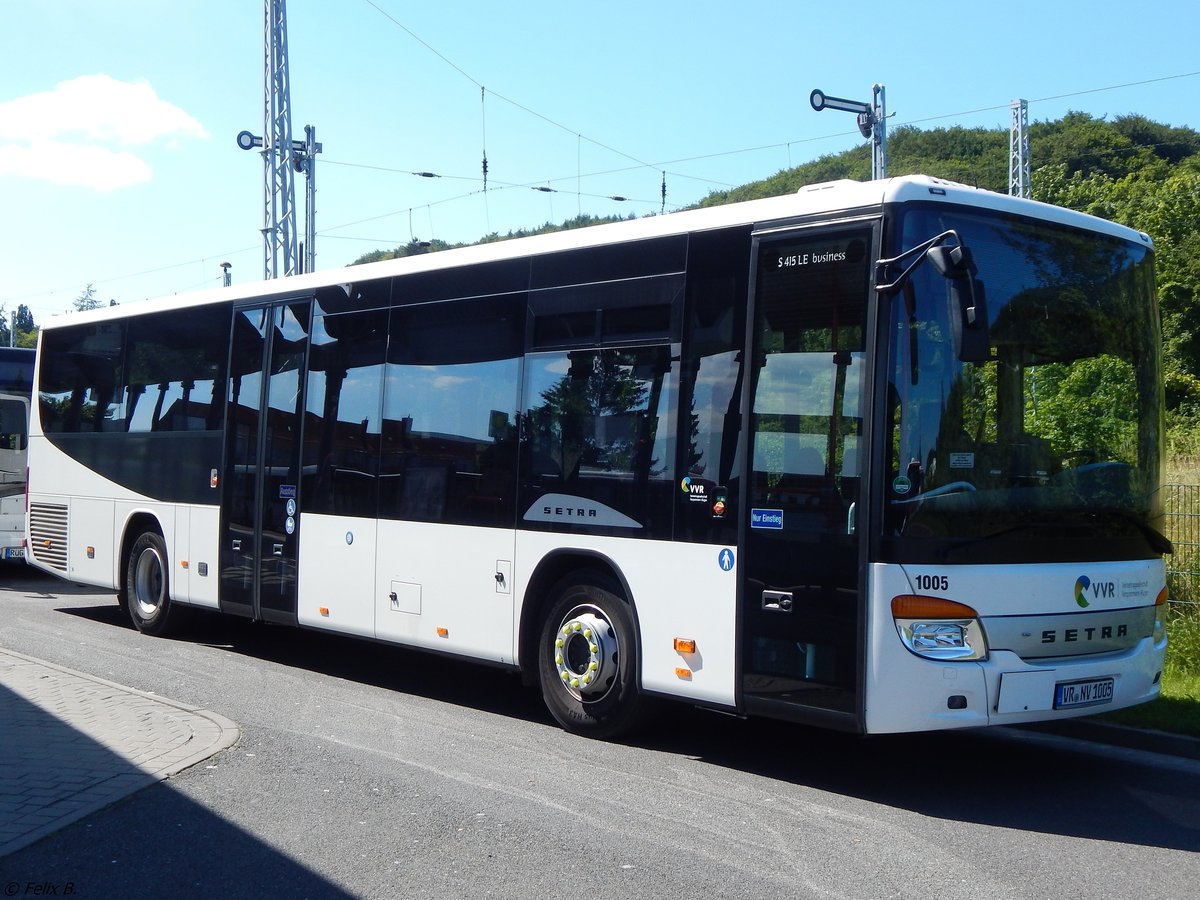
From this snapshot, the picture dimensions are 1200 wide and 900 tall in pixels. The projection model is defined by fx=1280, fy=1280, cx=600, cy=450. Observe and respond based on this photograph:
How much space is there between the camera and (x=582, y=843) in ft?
19.6

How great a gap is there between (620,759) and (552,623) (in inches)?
47.6

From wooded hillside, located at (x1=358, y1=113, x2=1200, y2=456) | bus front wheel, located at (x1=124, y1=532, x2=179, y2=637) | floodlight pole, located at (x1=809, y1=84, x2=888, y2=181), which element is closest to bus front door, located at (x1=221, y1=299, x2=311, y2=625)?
bus front wheel, located at (x1=124, y1=532, x2=179, y2=637)

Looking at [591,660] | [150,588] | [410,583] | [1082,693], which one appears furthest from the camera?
[150,588]

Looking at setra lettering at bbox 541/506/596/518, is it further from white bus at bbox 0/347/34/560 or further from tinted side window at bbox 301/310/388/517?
white bus at bbox 0/347/34/560

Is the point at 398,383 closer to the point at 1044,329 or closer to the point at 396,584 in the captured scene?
the point at 396,584

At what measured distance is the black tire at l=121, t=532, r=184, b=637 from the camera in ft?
43.1

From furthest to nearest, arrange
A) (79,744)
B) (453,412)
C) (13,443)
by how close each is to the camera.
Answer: (13,443) → (453,412) → (79,744)

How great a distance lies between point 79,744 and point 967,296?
5826 millimetres

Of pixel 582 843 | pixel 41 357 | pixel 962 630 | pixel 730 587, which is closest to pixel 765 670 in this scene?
pixel 730 587

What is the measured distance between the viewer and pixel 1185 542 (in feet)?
34.5

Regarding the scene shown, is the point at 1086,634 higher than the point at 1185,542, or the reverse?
the point at 1185,542

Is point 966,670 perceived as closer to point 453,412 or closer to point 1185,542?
point 453,412

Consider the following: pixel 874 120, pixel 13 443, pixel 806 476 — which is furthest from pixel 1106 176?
pixel 806 476

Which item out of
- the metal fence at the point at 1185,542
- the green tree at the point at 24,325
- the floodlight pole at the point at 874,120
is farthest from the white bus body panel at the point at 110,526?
the green tree at the point at 24,325
